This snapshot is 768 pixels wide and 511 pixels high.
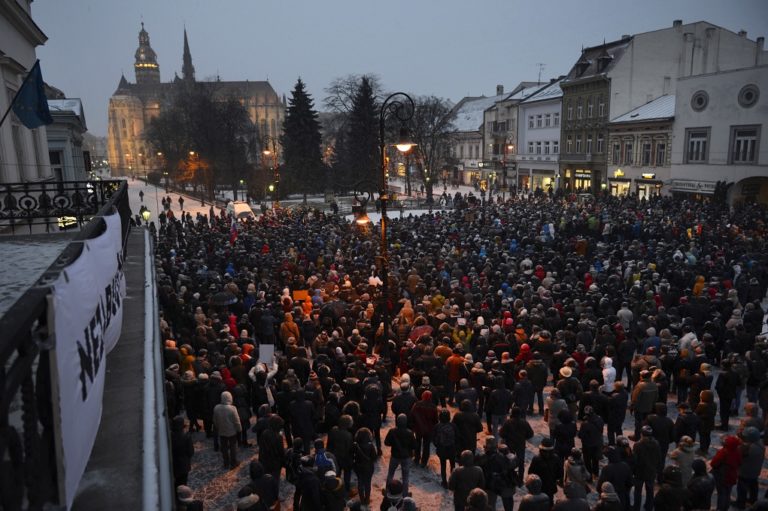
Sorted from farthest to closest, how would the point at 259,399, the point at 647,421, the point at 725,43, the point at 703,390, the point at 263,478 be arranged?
the point at 725,43
the point at 259,399
the point at 703,390
the point at 647,421
the point at 263,478

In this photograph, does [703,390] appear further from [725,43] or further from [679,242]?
[725,43]

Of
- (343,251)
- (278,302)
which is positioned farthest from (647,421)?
(343,251)

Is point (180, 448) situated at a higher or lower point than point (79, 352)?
lower

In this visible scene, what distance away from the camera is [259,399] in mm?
10258

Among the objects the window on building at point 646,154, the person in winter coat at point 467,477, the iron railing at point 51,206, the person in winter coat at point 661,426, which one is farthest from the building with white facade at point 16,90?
the window on building at point 646,154

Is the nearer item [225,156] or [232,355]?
[232,355]

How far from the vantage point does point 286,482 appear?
8938 millimetres

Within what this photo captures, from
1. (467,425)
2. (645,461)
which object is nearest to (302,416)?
(467,425)

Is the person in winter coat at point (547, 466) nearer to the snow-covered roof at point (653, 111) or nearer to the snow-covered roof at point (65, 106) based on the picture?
the snow-covered roof at point (65, 106)

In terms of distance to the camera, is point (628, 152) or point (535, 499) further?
point (628, 152)

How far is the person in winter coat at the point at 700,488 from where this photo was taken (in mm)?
6625

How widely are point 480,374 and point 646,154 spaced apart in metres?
38.2

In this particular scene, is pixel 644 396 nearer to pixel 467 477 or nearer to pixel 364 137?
pixel 467 477

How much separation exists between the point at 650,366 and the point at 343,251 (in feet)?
44.4
